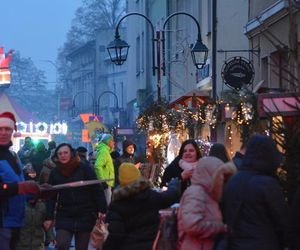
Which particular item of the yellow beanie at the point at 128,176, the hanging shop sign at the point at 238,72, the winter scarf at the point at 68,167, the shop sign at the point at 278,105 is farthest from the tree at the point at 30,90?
the yellow beanie at the point at 128,176

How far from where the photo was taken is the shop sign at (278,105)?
36.7 ft

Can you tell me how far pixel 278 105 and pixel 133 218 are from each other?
10.4ft

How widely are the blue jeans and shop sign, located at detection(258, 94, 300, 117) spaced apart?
10.1 feet

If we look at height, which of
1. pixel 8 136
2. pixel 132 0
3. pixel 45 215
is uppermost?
pixel 132 0

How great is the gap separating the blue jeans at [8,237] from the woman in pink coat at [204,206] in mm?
2051

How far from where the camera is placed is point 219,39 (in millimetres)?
29234

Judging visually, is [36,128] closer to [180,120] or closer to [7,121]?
[180,120]

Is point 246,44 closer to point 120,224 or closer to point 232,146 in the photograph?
point 232,146

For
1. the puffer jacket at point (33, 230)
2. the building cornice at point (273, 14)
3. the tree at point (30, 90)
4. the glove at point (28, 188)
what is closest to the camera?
the glove at point (28, 188)

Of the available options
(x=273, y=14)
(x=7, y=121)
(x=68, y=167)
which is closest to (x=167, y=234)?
(x=7, y=121)

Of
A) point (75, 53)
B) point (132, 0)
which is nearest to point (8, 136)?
point (132, 0)

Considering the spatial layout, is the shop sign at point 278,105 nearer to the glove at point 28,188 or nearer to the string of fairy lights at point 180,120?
the glove at point 28,188

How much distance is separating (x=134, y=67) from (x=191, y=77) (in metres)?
25.1

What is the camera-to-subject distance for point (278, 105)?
1217cm
